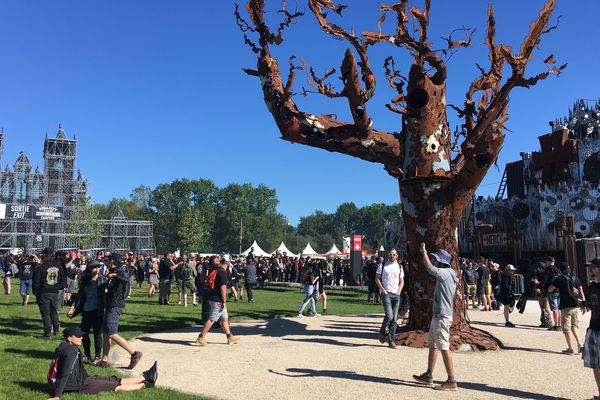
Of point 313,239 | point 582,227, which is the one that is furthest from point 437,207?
point 313,239

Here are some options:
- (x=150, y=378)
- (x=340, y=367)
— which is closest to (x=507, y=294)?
(x=340, y=367)

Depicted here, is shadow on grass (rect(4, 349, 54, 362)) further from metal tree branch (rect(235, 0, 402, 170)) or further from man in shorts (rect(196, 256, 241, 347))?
metal tree branch (rect(235, 0, 402, 170))

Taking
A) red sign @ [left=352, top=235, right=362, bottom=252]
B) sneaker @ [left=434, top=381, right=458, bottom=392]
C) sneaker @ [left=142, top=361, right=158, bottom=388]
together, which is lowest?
sneaker @ [left=434, top=381, right=458, bottom=392]

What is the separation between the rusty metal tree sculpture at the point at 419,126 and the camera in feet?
30.0

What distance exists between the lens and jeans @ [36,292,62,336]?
931 centimetres

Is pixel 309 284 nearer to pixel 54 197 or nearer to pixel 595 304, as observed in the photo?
pixel 595 304

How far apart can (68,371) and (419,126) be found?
285 inches

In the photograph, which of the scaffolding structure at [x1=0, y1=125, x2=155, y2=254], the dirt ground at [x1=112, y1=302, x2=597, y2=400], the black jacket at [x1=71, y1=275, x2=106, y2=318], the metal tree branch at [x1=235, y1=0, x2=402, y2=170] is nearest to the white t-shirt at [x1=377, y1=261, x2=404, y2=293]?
the dirt ground at [x1=112, y1=302, x2=597, y2=400]

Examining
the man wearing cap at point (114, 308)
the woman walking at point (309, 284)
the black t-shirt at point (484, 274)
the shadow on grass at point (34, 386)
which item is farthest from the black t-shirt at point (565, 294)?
the shadow on grass at point (34, 386)

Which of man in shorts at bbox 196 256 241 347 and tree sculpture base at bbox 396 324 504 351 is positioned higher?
man in shorts at bbox 196 256 241 347

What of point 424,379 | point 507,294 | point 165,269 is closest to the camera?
point 424,379

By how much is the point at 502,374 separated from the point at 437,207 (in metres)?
3.36

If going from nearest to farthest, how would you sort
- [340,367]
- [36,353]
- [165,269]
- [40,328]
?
1. [340,367]
2. [36,353]
3. [40,328]
4. [165,269]

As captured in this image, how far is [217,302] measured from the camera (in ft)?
30.2
